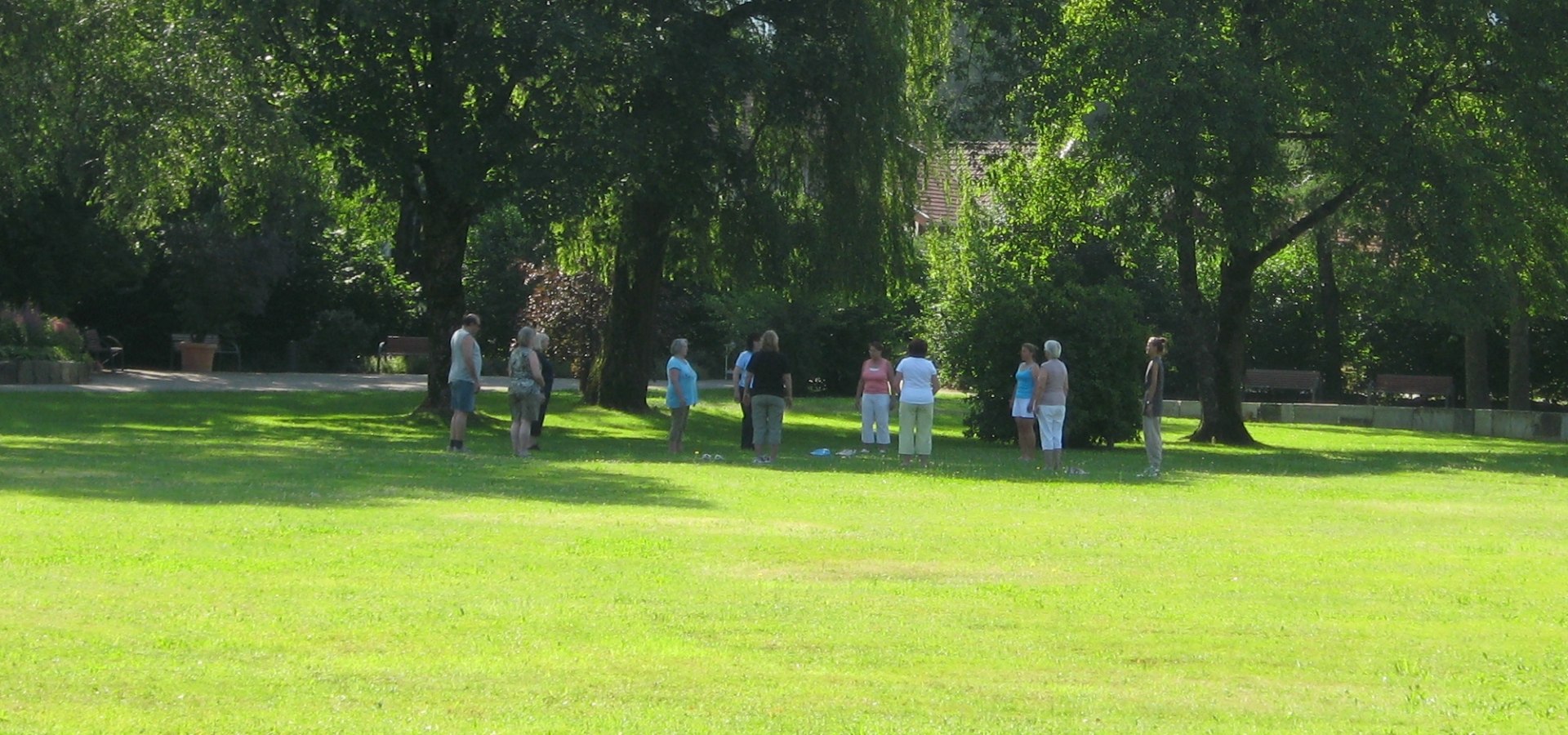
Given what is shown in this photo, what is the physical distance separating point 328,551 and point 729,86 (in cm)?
1609

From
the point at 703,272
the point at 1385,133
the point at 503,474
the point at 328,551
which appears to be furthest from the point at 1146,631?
the point at 703,272

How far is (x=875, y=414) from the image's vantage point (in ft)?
79.7

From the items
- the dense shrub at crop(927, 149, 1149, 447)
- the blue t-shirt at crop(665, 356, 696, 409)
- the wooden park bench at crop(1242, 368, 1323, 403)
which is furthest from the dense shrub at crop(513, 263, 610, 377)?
the blue t-shirt at crop(665, 356, 696, 409)

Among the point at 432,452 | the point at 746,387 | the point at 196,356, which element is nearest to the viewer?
the point at 432,452

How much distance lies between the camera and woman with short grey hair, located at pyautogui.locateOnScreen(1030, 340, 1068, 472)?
71.1 feet

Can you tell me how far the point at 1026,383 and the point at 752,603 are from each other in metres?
13.1

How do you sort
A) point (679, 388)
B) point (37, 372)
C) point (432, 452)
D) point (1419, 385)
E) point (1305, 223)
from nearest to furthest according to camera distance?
1. point (432, 452)
2. point (679, 388)
3. point (1305, 223)
4. point (37, 372)
5. point (1419, 385)

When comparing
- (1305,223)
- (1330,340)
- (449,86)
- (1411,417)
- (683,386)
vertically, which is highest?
(449,86)

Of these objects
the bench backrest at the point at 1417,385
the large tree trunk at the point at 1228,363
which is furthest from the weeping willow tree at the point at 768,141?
the bench backrest at the point at 1417,385

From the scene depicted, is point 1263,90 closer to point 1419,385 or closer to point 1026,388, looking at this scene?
point 1026,388

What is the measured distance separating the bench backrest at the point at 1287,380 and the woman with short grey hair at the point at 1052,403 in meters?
21.6

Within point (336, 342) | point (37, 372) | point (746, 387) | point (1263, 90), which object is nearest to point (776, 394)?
point (746, 387)

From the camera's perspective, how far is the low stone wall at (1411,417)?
3553 centimetres

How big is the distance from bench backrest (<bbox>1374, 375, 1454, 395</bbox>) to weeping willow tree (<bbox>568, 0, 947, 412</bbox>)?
49.9ft
